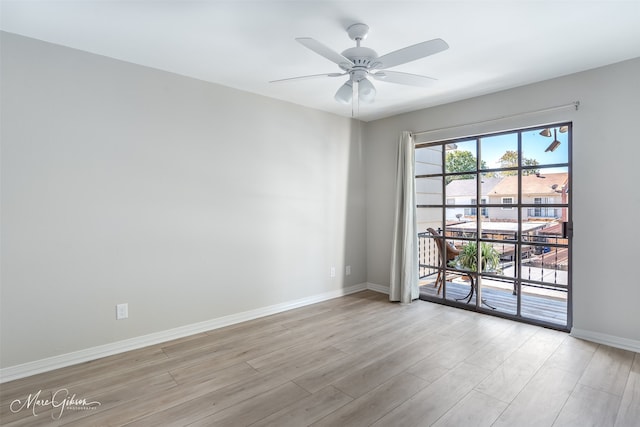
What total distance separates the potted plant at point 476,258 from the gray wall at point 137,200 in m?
1.85

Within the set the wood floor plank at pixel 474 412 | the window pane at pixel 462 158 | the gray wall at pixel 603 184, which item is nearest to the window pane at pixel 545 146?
the gray wall at pixel 603 184

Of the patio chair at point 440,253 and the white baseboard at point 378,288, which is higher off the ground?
the patio chair at point 440,253

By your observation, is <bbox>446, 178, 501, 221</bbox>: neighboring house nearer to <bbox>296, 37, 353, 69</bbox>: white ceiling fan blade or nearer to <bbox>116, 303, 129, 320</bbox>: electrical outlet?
<bbox>296, 37, 353, 69</bbox>: white ceiling fan blade

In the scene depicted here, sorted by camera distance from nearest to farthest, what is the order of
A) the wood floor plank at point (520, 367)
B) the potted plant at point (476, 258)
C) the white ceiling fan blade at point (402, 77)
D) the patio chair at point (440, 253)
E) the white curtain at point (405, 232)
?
the wood floor plank at point (520, 367)
the white ceiling fan blade at point (402, 77)
the potted plant at point (476, 258)
the patio chair at point (440, 253)
the white curtain at point (405, 232)

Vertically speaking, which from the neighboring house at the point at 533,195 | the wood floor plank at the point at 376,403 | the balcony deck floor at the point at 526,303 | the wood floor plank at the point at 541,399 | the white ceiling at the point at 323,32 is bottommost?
the wood floor plank at the point at 376,403

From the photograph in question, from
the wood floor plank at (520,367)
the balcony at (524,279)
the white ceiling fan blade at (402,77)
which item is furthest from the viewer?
the balcony at (524,279)

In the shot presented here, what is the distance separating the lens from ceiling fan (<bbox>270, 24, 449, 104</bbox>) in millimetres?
1892

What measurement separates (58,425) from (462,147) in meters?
4.37

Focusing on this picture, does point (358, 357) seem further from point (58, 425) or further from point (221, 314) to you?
point (58, 425)

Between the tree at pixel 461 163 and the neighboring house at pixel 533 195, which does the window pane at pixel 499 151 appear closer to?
the tree at pixel 461 163

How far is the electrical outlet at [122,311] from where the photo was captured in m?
2.68

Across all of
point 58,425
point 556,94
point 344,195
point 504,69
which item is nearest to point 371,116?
point 344,195

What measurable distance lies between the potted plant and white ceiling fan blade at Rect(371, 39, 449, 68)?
8.40ft

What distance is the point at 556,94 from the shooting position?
3.06m
